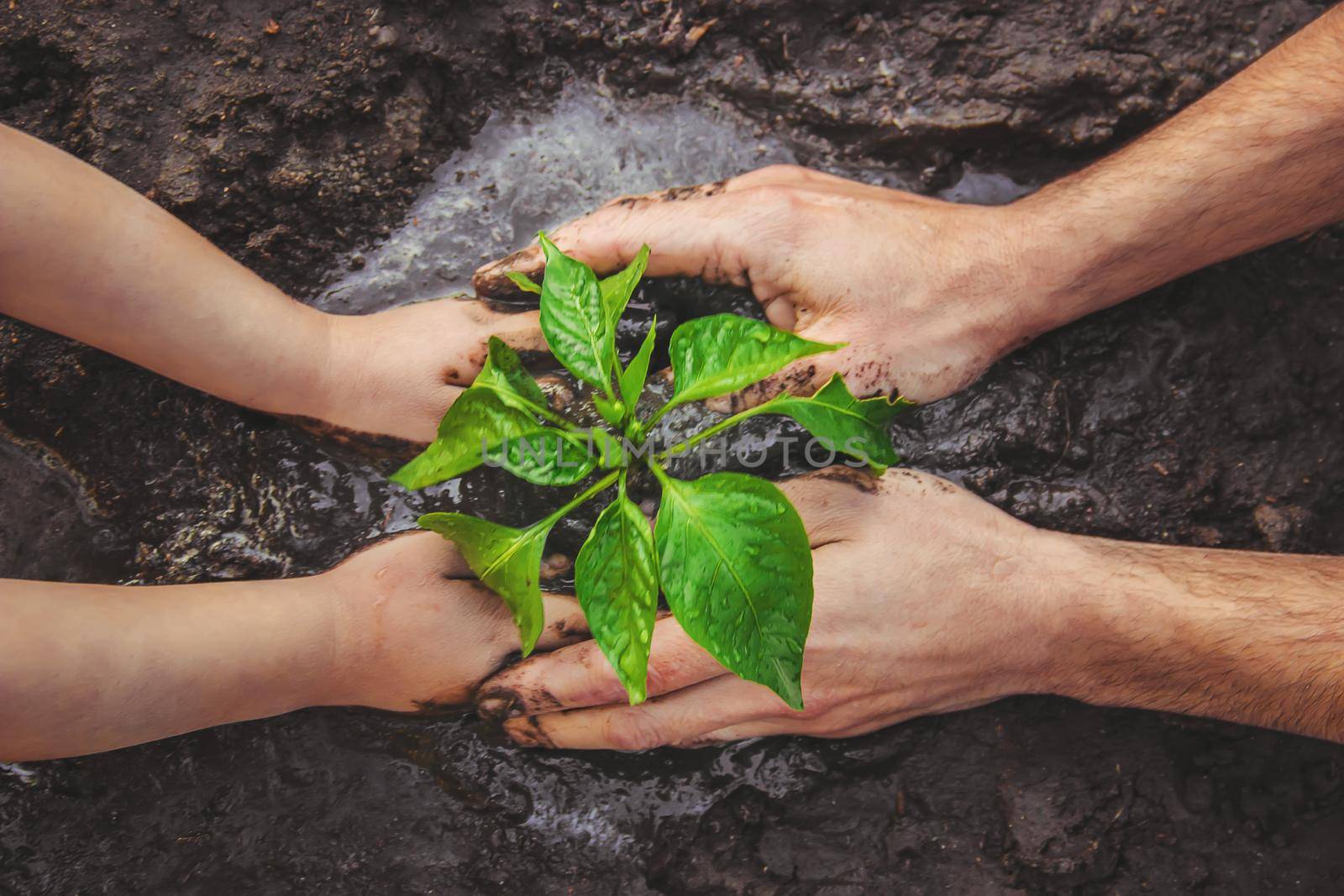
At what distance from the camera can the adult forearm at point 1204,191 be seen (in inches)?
50.4

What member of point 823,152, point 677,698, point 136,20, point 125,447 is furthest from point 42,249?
point 823,152

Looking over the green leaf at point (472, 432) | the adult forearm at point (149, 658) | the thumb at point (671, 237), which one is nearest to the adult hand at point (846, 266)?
the thumb at point (671, 237)

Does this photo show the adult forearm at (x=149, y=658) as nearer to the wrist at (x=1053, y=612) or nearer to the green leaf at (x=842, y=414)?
the green leaf at (x=842, y=414)

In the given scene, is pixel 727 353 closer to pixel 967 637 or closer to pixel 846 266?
pixel 846 266

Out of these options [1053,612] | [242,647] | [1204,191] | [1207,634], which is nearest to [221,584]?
[242,647]

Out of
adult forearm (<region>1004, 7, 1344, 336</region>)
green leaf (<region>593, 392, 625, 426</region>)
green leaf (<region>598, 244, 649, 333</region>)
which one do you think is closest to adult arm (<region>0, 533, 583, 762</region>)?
green leaf (<region>593, 392, 625, 426</region>)

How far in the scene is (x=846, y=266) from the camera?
1.32 metres

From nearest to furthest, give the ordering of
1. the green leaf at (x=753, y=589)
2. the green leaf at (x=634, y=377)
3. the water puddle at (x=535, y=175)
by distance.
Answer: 1. the green leaf at (x=753, y=589)
2. the green leaf at (x=634, y=377)
3. the water puddle at (x=535, y=175)

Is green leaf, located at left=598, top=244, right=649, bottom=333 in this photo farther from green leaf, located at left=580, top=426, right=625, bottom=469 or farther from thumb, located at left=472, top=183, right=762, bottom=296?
thumb, located at left=472, top=183, right=762, bottom=296

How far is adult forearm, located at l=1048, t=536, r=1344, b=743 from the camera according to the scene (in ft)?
3.99

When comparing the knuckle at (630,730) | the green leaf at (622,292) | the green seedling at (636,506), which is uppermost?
the green leaf at (622,292)

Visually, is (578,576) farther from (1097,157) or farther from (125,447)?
(1097,157)

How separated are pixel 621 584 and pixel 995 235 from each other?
31.8 inches

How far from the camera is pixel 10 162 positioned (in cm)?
112
